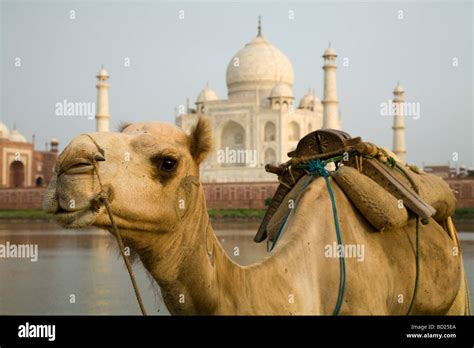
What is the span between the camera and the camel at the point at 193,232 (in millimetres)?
1347

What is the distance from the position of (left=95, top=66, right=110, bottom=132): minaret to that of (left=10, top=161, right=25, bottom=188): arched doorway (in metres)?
8.89

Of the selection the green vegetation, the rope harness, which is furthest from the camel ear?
the green vegetation

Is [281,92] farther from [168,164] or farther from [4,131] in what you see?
[168,164]

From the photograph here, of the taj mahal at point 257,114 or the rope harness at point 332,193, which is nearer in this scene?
the rope harness at point 332,193

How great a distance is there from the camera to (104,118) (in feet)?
106

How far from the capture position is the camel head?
133cm

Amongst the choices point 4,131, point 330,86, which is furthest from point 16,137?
point 330,86

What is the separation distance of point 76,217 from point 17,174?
40339 mm

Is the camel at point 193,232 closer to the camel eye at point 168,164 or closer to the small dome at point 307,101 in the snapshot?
the camel eye at point 168,164

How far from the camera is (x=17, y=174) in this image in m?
39.6

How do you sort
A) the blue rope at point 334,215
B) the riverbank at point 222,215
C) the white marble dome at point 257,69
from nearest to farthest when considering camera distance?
the blue rope at point 334,215 → the riverbank at point 222,215 → the white marble dome at point 257,69

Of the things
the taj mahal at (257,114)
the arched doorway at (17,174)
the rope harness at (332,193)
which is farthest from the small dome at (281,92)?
the rope harness at (332,193)

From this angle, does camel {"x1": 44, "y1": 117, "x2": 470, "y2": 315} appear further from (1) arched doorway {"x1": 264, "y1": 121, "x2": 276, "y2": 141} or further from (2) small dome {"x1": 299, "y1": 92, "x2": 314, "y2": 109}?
(2) small dome {"x1": 299, "y1": 92, "x2": 314, "y2": 109}
